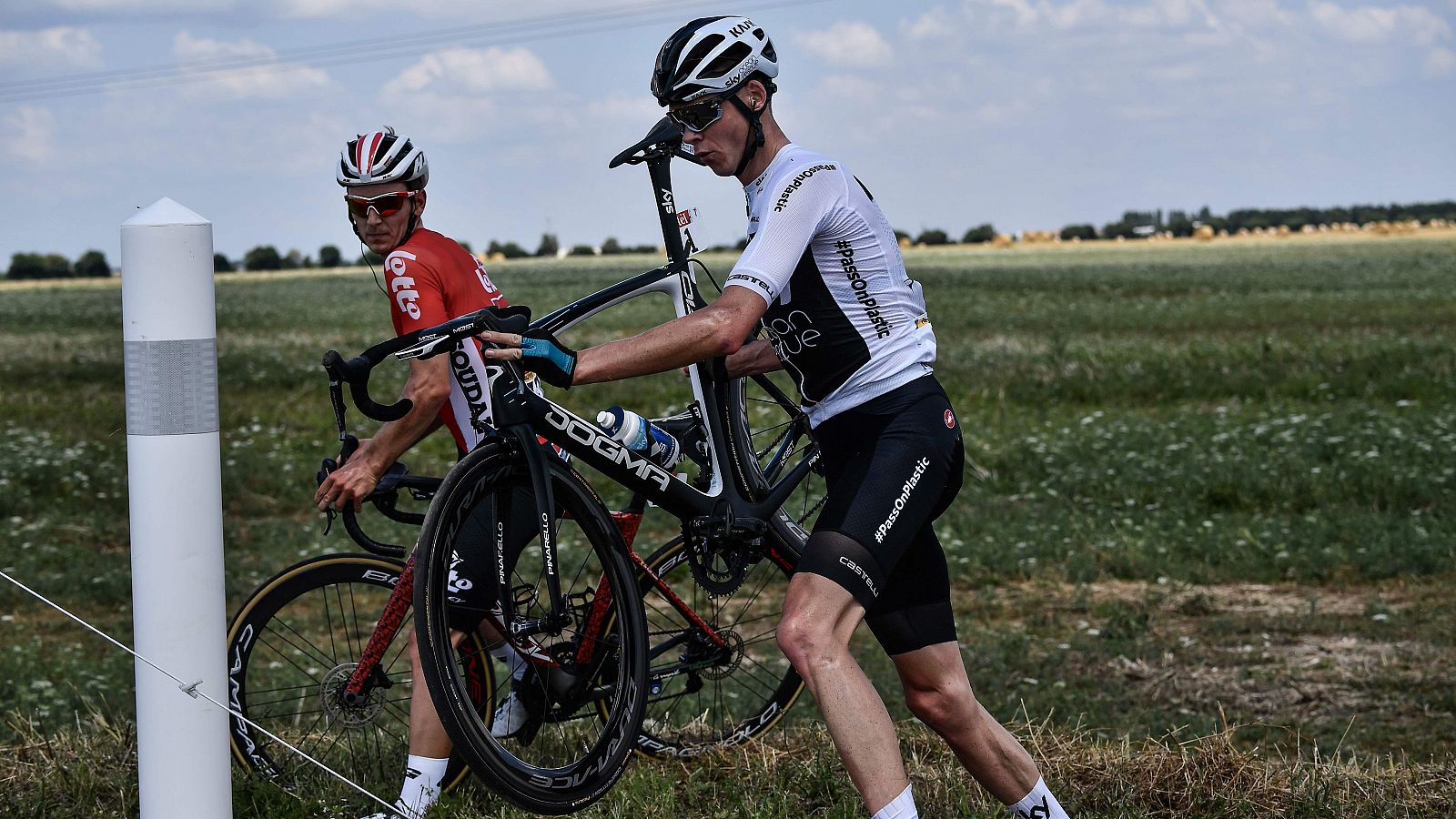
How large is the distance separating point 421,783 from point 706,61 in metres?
2.59

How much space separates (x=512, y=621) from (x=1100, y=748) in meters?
2.31

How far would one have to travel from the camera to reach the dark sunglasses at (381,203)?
17.7ft

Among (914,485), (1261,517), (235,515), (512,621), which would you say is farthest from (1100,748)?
(235,515)

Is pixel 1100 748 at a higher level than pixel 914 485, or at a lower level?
lower

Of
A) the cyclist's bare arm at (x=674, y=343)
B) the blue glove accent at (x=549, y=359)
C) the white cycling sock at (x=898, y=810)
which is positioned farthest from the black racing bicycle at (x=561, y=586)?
the white cycling sock at (x=898, y=810)

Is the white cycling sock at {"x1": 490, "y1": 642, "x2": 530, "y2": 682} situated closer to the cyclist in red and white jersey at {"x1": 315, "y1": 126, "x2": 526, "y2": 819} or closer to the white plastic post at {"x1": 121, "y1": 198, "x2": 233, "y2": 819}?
the cyclist in red and white jersey at {"x1": 315, "y1": 126, "x2": 526, "y2": 819}

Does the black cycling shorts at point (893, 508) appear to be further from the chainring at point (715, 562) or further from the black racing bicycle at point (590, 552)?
the chainring at point (715, 562)

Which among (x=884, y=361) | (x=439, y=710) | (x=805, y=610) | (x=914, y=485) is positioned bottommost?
(x=439, y=710)

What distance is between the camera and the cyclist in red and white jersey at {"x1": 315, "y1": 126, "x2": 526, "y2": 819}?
5.12 meters

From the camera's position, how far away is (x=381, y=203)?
541 cm

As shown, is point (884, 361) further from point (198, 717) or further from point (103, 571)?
point (103, 571)

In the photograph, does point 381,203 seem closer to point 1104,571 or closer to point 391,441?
point 391,441

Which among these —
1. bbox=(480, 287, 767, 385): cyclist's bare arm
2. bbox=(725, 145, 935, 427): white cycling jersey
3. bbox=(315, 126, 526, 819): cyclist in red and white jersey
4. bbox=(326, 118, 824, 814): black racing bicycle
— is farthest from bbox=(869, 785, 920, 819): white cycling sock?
bbox=(315, 126, 526, 819): cyclist in red and white jersey

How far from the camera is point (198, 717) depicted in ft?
12.1
